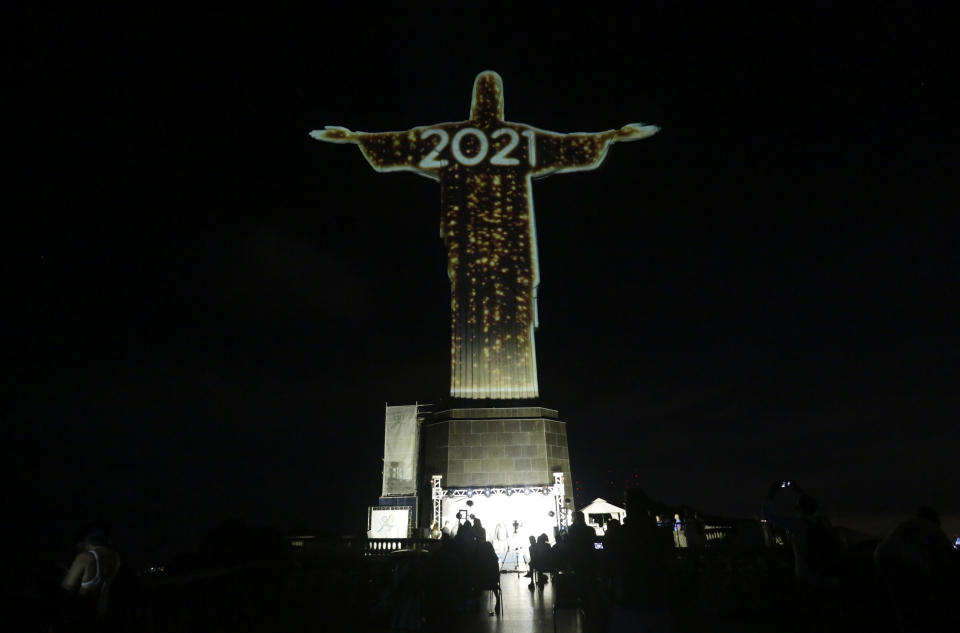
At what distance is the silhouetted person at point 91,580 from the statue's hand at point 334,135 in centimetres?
1441

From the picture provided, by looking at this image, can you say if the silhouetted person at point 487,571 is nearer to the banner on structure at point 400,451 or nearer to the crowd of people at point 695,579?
the crowd of people at point 695,579

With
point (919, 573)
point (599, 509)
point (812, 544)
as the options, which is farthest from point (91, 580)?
point (599, 509)

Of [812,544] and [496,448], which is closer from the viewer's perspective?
[812,544]

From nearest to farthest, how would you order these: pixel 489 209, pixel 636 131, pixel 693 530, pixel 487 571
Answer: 1. pixel 487 571
2. pixel 693 530
3. pixel 489 209
4. pixel 636 131

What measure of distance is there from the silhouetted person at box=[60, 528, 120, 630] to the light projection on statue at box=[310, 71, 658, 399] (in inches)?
422

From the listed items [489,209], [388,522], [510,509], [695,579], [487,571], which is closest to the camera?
[695,579]

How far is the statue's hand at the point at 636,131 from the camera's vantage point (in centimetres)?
1623

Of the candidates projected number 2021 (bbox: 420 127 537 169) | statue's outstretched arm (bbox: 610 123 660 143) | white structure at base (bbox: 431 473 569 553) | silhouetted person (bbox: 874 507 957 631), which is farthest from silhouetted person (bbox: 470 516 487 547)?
statue's outstretched arm (bbox: 610 123 660 143)

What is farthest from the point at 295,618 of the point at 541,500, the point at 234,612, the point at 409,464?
the point at 409,464

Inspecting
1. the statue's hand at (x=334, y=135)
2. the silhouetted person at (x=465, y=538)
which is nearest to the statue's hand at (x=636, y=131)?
the statue's hand at (x=334, y=135)

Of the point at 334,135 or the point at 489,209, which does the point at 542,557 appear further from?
the point at 334,135

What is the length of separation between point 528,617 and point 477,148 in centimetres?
1302

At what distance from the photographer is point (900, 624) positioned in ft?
12.9

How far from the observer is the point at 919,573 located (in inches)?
149
